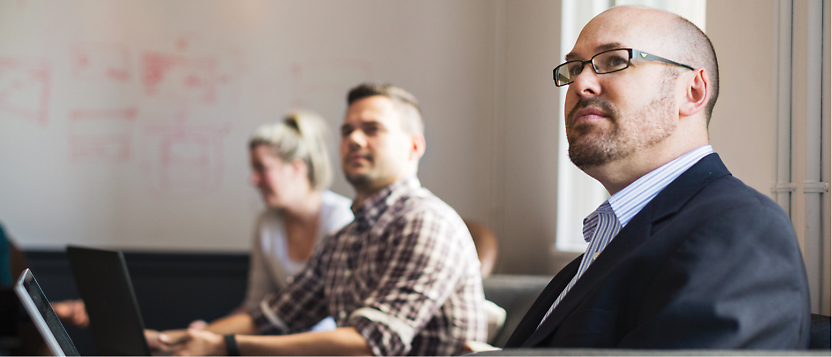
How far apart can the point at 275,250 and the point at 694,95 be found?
1818 mm

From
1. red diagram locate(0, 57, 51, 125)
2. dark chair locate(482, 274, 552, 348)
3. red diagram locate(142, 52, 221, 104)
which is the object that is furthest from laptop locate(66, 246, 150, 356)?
red diagram locate(0, 57, 51, 125)

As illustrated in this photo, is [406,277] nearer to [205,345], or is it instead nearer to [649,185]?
[205,345]

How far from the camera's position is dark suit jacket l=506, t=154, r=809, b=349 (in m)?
0.62

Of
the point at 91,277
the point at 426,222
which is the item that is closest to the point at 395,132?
the point at 426,222

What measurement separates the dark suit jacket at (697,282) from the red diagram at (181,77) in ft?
9.07

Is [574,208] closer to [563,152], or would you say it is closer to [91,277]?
[563,152]

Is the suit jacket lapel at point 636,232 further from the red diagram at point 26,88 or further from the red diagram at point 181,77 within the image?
the red diagram at point 26,88

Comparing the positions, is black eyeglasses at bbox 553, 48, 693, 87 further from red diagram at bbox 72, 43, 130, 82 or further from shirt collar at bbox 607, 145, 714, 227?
red diagram at bbox 72, 43, 130, 82

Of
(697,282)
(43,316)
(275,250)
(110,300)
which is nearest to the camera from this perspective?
(697,282)

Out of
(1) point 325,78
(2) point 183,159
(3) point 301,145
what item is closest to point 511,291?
(3) point 301,145

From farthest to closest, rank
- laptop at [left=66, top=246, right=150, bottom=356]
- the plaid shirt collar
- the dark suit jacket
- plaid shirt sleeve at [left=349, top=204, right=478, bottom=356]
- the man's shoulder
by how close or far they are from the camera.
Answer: the plaid shirt collar, the man's shoulder, plaid shirt sleeve at [left=349, top=204, right=478, bottom=356], laptop at [left=66, top=246, right=150, bottom=356], the dark suit jacket

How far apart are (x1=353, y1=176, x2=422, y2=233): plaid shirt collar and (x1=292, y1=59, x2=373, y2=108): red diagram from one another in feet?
5.20

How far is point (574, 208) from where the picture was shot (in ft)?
7.22

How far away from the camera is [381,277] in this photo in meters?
1.39
